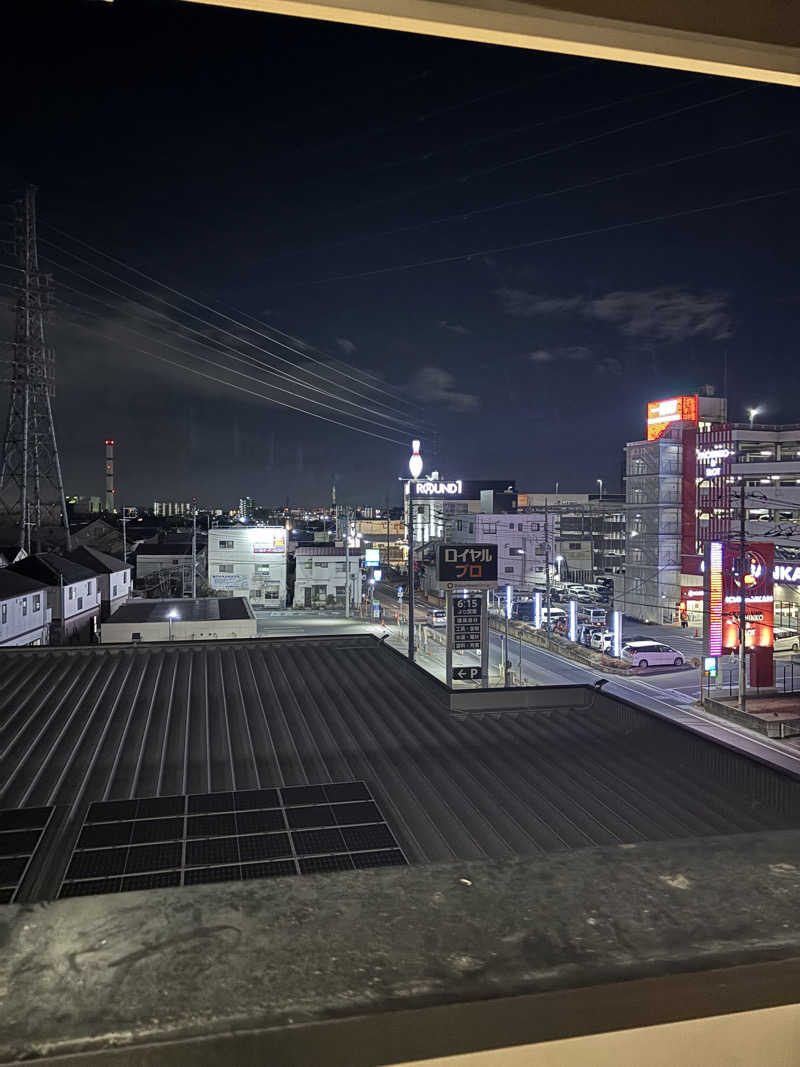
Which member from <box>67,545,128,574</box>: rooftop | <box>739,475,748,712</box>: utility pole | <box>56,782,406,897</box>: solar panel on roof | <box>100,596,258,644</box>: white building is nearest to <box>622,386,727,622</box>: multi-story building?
<box>739,475,748,712</box>: utility pole

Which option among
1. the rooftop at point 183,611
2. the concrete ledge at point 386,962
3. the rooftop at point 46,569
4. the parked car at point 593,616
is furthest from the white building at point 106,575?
the concrete ledge at point 386,962

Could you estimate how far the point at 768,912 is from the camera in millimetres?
743

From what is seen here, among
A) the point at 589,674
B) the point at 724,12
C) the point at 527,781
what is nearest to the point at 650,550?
the point at 589,674

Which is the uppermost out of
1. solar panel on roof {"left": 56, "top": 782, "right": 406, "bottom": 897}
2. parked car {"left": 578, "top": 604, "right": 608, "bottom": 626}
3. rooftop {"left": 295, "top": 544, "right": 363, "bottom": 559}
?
rooftop {"left": 295, "top": 544, "right": 363, "bottom": 559}

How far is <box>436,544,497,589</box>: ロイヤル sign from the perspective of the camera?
40.5 feet

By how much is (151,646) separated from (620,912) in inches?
309

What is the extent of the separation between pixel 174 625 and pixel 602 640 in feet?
38.3

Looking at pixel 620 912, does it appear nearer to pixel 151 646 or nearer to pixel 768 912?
pixel 768 912

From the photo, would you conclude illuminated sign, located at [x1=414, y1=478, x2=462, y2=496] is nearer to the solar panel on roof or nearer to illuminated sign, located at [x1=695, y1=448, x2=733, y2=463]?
illuminated sign, located at [x1=695, y1=448, x2=733, y2=463]

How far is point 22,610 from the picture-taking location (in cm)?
1534

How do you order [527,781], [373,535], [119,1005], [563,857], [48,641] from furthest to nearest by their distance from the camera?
[373,535] → [48,641] → [527,781] → [563,857] → [119,1005]

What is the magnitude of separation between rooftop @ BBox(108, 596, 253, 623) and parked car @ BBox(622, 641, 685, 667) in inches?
392

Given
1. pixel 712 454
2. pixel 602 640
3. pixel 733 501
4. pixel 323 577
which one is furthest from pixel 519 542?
pixel 602 640

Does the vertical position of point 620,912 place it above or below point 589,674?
above
